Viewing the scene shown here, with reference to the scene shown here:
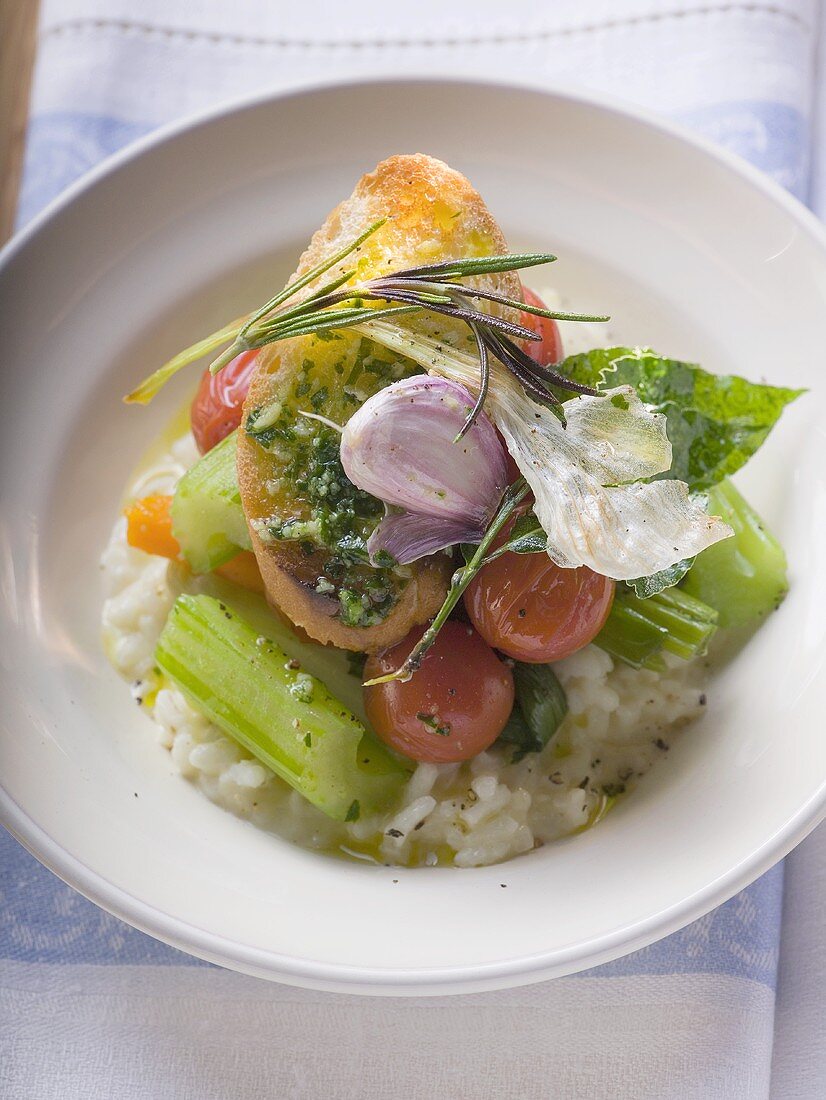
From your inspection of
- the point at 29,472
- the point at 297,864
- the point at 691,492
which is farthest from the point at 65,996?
the point at 691,492

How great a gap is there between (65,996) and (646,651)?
4.94 feet

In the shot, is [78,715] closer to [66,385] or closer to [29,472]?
[29,472]

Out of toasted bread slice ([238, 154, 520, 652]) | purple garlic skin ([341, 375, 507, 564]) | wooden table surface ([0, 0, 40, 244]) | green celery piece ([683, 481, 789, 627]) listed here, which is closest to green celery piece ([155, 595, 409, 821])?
toasted bread slice ([238, 154, 520, 652])

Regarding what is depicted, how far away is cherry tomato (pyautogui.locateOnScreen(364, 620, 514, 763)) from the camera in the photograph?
7.67 ft

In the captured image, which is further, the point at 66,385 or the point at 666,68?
the point at 666,68

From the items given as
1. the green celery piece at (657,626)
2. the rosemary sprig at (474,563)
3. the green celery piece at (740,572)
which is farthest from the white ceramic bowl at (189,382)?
the rosemary sprig at (474,563)

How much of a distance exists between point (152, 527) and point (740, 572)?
1412 millimetres

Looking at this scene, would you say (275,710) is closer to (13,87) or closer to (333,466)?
(333,466)

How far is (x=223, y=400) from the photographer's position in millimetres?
2650

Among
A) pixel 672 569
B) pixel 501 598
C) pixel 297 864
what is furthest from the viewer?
pixel 297 864

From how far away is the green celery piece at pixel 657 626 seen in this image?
244cm

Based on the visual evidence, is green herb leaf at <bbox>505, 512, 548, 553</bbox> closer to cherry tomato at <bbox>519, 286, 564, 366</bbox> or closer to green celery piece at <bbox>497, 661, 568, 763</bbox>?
green celery piece at <bbox>497, 661, 568, 763</bbox>

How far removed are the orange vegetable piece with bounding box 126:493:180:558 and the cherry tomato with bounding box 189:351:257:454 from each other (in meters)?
0.19

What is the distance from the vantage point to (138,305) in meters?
2.84
